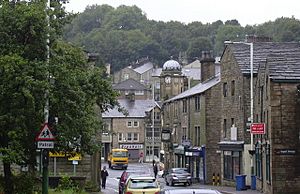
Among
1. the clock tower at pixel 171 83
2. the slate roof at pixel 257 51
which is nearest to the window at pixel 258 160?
the slate roof at pixel 257 51

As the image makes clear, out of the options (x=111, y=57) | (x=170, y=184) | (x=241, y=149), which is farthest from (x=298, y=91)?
(x=111, y=57)

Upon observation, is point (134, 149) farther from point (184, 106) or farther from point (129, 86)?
point (184, 106)

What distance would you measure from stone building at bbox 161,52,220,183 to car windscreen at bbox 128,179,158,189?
30.8 metres

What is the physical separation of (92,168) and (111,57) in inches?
5641

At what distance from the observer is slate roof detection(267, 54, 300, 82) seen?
1596 inches

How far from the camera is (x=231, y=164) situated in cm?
5316

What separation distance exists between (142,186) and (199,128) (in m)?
34.9

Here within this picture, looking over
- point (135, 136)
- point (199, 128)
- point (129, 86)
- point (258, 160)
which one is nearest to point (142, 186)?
point (258, 160)

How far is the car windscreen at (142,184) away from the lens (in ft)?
89.0

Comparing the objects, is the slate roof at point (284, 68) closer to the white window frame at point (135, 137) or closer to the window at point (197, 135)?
the window at point (197, 135)

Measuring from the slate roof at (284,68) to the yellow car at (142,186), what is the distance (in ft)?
50.3

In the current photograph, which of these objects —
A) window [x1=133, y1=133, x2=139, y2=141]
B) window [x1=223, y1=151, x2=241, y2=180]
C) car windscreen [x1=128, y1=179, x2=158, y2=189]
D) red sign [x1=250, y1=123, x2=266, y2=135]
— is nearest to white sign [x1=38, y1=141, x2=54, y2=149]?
car windscreen [x1=128, y1=179, x2=158, y2=189]

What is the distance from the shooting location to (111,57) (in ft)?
604

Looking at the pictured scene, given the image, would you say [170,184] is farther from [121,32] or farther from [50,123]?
[121,32]
